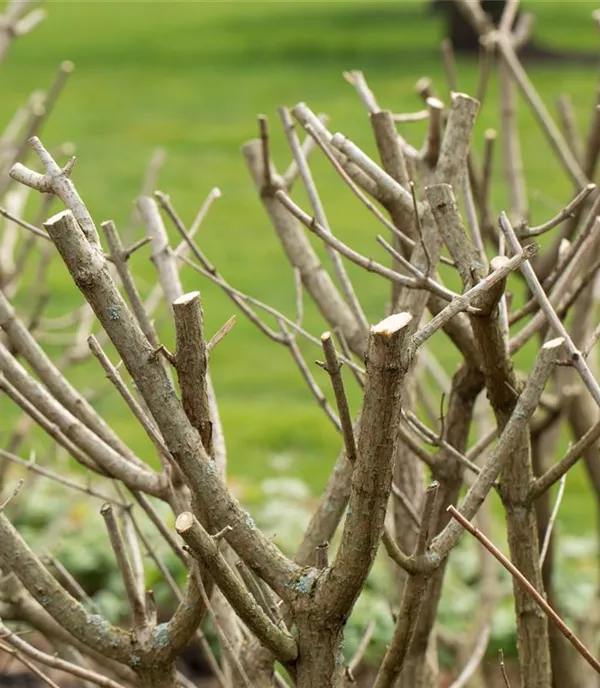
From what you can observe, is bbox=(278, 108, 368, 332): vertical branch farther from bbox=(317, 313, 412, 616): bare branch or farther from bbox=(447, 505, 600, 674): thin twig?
bbox=(447, 505, 600, 674): thin twig

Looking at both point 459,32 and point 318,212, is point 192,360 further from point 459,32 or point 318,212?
point 459,32

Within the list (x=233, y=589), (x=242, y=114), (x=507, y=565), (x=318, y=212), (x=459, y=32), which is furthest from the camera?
(x=459, y=32)

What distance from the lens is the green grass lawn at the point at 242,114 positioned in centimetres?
927

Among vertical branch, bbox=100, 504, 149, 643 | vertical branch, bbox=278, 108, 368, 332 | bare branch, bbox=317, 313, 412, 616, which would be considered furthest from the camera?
vertical branch, bbox=278, 108, 368, 332

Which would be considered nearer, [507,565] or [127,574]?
[507,565]

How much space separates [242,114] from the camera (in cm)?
1808

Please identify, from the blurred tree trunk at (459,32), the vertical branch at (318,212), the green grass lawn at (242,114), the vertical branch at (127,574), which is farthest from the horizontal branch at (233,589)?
the blurred tree trunk at (459,32)

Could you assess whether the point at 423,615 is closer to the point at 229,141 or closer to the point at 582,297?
the point at 582,297

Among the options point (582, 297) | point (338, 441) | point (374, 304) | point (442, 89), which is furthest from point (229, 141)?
point (582, 297)

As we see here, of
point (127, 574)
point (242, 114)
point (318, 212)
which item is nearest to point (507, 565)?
point (127, 574)

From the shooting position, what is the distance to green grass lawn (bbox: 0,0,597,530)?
927 cm

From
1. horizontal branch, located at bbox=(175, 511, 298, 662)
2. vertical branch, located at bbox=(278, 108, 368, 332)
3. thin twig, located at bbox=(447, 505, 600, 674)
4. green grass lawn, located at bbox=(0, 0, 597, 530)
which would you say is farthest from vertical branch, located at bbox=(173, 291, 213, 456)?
green grass lawn, located at bbox=(0, 0, 597, 530)

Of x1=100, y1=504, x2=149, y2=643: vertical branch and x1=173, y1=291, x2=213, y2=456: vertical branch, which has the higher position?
x1=173, y1=291, x2=213, y2=456: vertical branch

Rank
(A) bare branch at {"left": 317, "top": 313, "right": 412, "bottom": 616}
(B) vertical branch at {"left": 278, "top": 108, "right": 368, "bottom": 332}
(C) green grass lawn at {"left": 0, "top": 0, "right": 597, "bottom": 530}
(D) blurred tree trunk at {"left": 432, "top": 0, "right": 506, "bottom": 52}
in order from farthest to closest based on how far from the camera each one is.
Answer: (D) blurred tree trunk at {"left": 432, "top": 0, "right": 506, "bottom": 52}
(C) green grass lawn at {"left": 0, "top": 0, "right": 597, "bottom": 530}
(B) vertical branch at {"left": 278, "top": 108, "right": 368, "bottom": 332}
(A) bare branch at {"left": 317, "top": 313, "right": 412, "bottom": 616}
